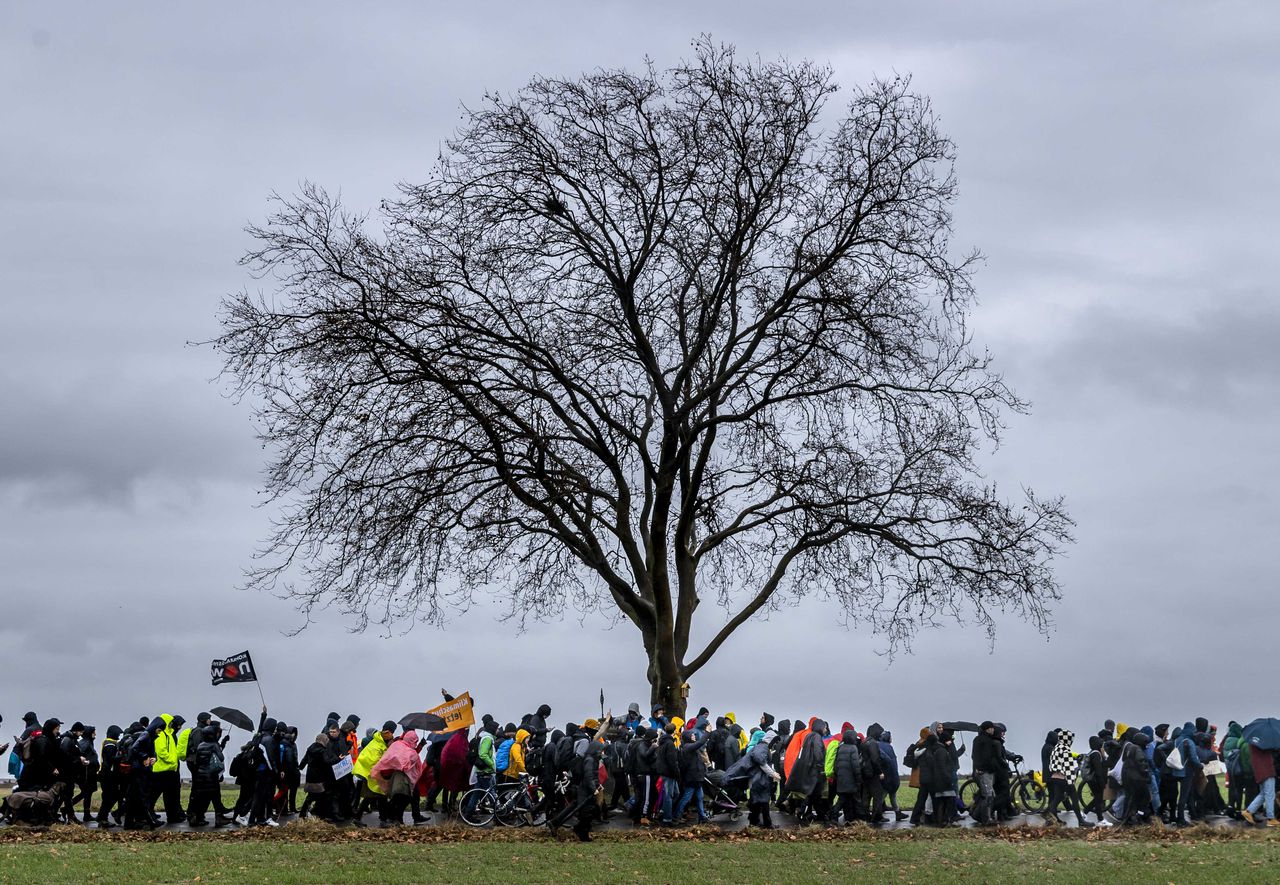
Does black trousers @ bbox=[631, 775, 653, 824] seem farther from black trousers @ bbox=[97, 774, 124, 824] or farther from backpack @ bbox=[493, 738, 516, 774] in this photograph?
black trousers @ bbox=[97, 774, 124, 824]

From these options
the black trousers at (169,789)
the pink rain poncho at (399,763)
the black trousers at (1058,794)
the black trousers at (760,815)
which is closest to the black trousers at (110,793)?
the black trousers at (169,789)

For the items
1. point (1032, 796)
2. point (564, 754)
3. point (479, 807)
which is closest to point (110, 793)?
point (479, 807)

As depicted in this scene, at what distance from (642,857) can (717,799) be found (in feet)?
19.0

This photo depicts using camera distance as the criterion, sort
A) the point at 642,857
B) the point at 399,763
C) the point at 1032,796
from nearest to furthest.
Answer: the point at 642,857
the point at 399,763
the point at 1032,796

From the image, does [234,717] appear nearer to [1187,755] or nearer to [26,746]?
[26,746]

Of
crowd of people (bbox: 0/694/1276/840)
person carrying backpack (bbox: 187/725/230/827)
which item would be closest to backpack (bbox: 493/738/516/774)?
crowd of people (bbox: 0/694/1276/840)

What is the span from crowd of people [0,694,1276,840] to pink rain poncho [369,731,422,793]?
25mm

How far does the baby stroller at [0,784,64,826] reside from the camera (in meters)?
26.1

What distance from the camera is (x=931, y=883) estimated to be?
20859 mm

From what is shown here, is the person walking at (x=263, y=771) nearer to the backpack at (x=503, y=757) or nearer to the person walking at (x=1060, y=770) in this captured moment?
the backpack at (x=503, y=757)

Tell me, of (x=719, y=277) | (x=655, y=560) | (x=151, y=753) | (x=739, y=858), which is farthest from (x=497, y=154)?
(x=739, y=858)

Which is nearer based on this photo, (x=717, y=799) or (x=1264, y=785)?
(x=1264, y=785)

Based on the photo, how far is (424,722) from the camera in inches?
1085

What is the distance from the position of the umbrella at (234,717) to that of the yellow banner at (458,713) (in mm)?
3353
